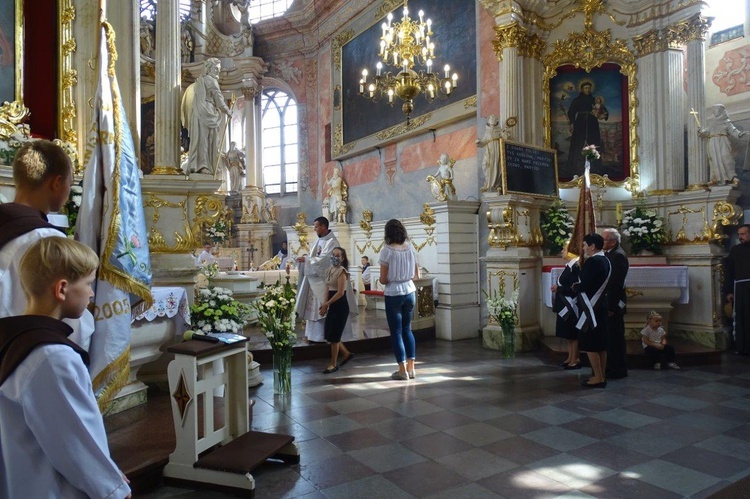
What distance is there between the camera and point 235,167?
17625 millimetres

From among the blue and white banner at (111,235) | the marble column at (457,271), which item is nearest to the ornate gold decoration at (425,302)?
the marble column at (457,271)

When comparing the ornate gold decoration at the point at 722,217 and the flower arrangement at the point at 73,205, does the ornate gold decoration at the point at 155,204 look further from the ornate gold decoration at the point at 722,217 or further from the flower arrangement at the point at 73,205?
the ornate gold decoration at the point at 722,217

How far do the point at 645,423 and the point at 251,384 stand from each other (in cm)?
384

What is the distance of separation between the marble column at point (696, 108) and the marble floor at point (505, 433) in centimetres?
331

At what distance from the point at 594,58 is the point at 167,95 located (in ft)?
23.6

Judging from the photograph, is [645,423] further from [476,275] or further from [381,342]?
[476,275]

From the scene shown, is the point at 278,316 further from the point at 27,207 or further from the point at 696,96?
the point at 696,96

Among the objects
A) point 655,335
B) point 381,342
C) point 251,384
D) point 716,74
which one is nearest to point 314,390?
point 251,384

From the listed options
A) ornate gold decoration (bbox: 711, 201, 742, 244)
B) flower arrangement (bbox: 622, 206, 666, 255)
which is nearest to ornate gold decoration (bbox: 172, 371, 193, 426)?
flower arrangement (bbox: 622, 206, 666, 255)

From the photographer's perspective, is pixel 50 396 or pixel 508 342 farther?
pixel 508 342

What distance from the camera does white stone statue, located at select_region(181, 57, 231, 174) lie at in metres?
5.61

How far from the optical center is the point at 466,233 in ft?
32.2

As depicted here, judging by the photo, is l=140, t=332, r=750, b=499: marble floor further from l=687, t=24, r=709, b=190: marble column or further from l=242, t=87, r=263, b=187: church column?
l=242, t=87, r=263, b=187: church column

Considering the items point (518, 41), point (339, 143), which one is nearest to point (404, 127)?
point (339, 143)
